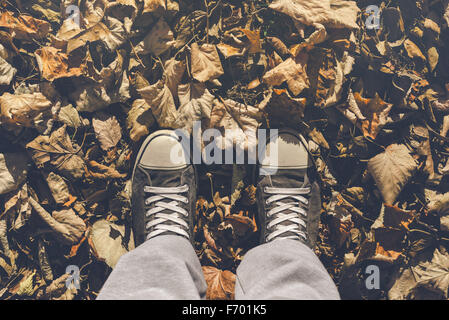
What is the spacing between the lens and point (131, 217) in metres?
1.52

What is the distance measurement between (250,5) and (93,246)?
1.44m

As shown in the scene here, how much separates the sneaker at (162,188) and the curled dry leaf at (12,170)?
545mm

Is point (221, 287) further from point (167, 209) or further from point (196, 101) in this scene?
point (196, 101)

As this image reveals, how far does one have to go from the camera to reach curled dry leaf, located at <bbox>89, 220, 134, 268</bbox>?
4.68 feet

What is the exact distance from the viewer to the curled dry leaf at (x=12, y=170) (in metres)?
1.38

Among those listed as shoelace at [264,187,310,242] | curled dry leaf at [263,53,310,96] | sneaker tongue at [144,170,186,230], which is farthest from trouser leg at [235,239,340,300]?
curled dry leaf at [263,53,310,96]

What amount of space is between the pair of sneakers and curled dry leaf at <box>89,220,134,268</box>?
79 millimetres

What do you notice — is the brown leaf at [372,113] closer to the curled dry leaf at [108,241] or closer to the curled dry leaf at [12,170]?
the curled dry leaf at [108,241]

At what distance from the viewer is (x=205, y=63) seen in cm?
135

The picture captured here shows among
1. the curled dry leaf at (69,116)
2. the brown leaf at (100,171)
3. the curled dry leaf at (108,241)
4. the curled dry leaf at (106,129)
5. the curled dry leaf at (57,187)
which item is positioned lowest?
the curled dry leaf at (108,241)

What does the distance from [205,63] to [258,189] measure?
70 centimetres

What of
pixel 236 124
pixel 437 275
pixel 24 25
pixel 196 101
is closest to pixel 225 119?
pixel 236 124

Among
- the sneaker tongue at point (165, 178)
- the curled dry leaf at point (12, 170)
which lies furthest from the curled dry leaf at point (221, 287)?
the curled dry leaf at point (12, 170)
